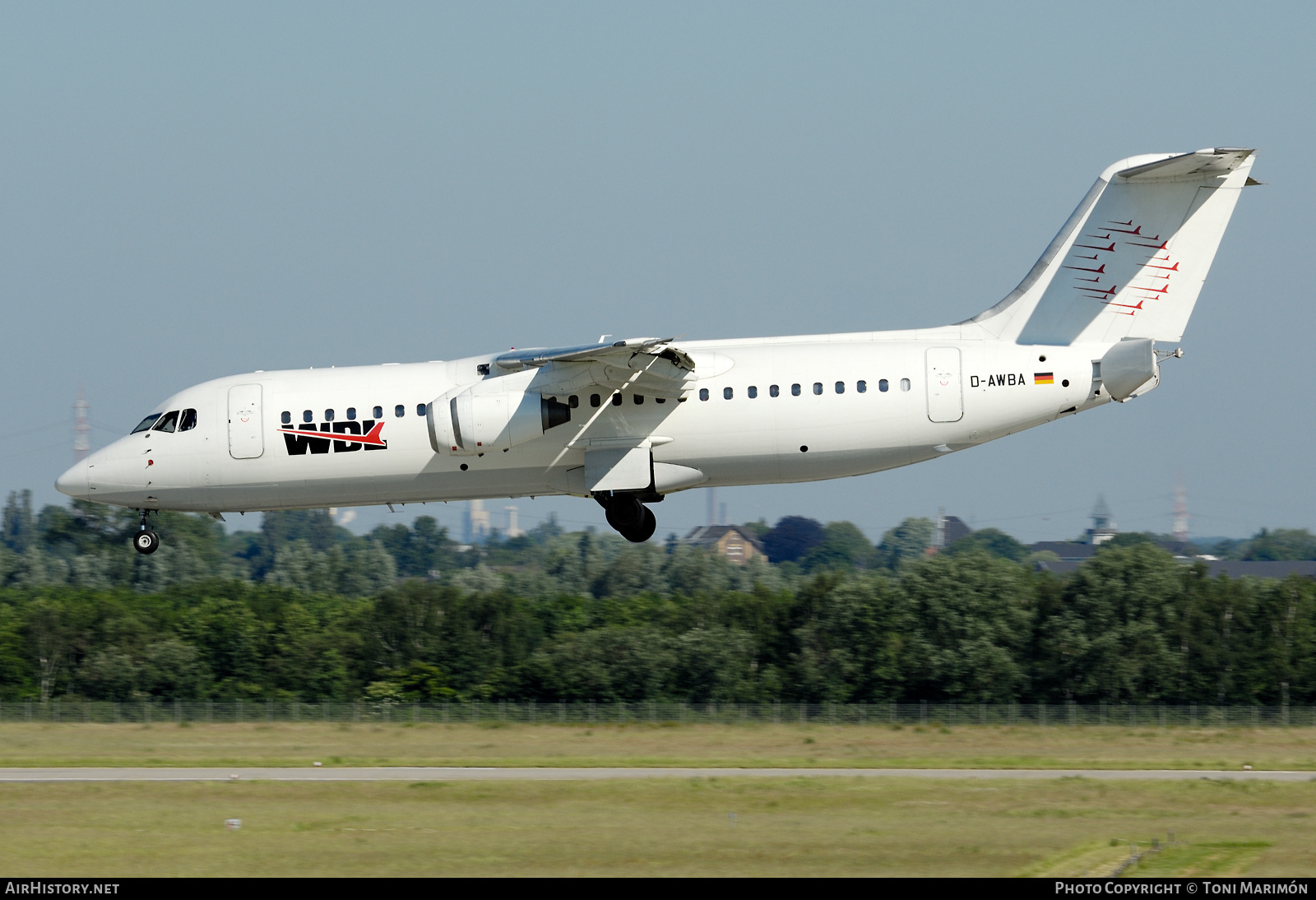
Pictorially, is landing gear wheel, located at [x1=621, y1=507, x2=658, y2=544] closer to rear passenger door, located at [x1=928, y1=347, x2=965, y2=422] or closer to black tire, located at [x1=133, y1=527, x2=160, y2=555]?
rear passenger door, located at [x1=928, y1=347, x2=965, y2=422]

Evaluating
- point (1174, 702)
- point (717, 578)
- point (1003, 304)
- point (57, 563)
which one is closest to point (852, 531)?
point (717, 578)

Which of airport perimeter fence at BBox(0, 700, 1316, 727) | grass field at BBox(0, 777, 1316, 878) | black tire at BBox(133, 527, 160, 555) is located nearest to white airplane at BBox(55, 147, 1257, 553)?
black tire at BBox(133, 527, 160, 555)

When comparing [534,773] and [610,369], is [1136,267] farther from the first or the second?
[534,773]

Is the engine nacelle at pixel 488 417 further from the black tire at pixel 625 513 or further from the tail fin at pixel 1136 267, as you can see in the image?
the tail fin at pixel 1136 267

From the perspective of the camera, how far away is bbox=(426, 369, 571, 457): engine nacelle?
73.9 feet

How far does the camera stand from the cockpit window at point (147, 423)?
25094mm

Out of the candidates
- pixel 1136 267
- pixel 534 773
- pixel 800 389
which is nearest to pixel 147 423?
pixel 534 773

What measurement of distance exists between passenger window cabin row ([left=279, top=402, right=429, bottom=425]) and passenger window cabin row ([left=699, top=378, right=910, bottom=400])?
437cm

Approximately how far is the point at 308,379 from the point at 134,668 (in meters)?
31.1

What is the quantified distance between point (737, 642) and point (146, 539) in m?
29.6

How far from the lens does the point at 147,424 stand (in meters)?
25.2

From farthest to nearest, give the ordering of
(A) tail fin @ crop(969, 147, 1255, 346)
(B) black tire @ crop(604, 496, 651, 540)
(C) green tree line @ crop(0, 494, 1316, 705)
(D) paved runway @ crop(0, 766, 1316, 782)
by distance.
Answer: (C) green tree line @ crop(0, 494, 1316, 705) < (D) paved runway @ crop(0, 766, 1316, 782) < (B) black tire @ crop(604, 496, 651, 540) < (A) tail fin @ crop(969, 147, 1255, 346)

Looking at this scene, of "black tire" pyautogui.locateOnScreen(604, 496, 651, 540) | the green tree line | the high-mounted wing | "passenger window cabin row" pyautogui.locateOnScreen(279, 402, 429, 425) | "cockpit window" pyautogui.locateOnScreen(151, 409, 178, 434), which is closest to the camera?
the high-mounted wing

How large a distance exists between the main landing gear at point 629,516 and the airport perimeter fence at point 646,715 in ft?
38.0
